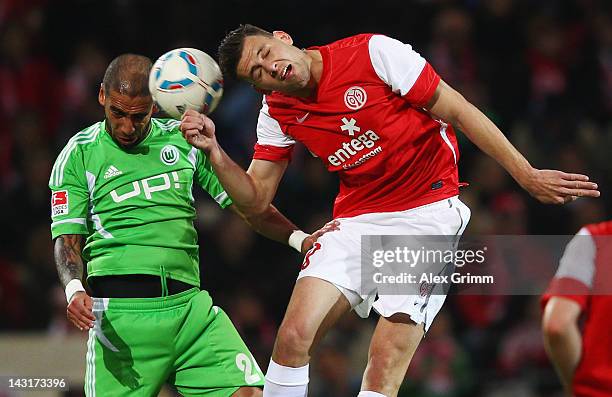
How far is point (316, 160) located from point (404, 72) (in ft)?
13.6

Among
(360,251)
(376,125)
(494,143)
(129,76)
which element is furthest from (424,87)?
(129,76)

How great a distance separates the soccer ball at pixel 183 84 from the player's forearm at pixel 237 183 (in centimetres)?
22

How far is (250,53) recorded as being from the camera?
4504mm

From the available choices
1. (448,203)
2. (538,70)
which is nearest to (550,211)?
(538,70)

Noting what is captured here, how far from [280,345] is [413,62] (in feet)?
4.32

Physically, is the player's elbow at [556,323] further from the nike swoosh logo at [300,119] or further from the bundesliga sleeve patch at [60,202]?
the bundesliga sleeve patch at [60,202]

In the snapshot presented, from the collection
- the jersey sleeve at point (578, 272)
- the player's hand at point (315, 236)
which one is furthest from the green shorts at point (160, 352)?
the jersey sleeve at point (578, 272)

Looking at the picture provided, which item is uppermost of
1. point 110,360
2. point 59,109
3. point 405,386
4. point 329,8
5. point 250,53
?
point 329,8

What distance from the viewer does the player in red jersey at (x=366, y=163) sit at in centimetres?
438

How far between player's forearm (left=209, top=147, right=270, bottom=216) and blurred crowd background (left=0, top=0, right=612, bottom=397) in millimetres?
2950

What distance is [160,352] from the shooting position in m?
4.46

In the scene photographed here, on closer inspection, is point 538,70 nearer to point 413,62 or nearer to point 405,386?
point 405,386

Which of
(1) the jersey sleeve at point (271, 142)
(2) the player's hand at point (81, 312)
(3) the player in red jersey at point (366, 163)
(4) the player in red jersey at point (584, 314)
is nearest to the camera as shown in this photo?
(4) the player in red jersey at point (584, 314)

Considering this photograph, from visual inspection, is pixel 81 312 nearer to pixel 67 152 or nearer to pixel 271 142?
pixel 67 152
